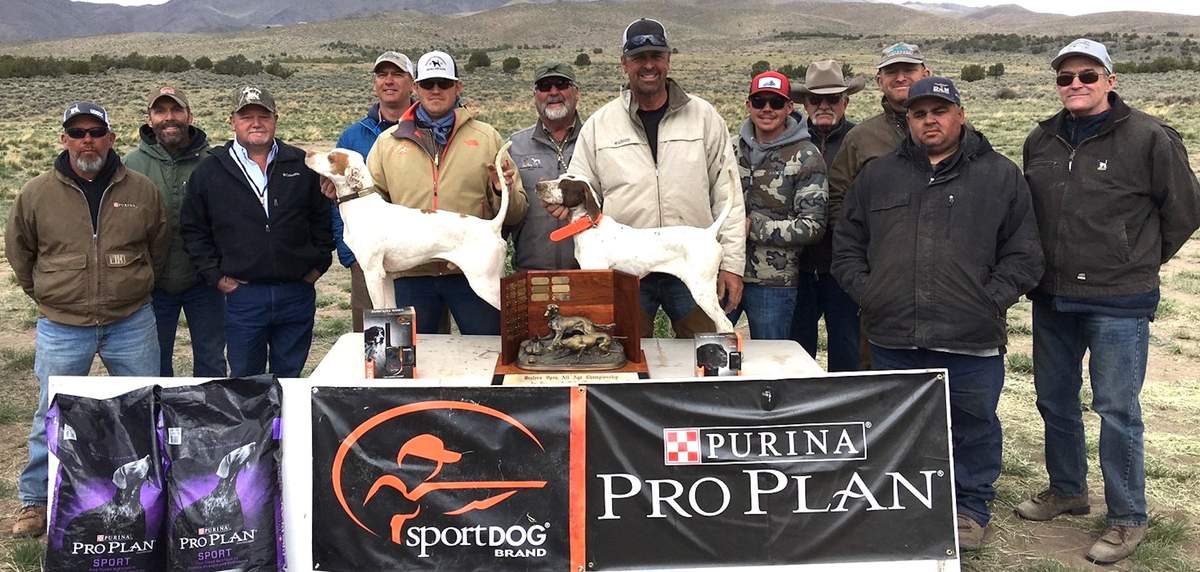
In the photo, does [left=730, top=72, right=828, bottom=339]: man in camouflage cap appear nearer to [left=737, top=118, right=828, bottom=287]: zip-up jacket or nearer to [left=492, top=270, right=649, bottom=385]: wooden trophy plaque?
[left=737, top=118, right=828, bottom=287]: zip-up jacket

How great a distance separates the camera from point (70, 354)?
4.65 m

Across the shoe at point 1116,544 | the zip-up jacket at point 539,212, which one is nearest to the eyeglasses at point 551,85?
the zip-up jacket at point 539,212

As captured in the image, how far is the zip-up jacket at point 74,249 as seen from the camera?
4582 millimetres

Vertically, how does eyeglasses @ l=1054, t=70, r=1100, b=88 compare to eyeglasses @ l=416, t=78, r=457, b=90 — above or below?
below

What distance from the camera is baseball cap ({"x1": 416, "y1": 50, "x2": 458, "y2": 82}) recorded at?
4586 mm

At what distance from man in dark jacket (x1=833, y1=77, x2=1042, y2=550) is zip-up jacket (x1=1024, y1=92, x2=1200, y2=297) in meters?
0.22

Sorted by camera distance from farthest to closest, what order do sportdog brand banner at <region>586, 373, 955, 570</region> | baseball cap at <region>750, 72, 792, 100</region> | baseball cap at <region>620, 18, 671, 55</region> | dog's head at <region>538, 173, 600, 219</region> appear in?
baseball cap at <region>750, 72, 792, 100</region>, baseball cap at <region>620, 18, 671, 55</region>, dog's head at <region>538, 173, 600, 219</region>, sportdog brand banner at <region>586, 373, 955, 570</region>

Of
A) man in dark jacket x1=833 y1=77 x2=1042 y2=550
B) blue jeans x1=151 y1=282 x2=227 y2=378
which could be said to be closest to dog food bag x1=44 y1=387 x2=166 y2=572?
blue jeans x1=151 y1=282 x2=227 y2=378

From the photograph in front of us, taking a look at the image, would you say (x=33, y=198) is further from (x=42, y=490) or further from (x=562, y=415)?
(x=562, y=415)

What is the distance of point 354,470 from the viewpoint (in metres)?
3.95

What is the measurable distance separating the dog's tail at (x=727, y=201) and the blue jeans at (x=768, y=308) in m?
0.55

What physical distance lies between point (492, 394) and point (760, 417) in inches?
46.3

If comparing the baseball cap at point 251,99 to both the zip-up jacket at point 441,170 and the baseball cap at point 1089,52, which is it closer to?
the zip-up jacket at point 441,170

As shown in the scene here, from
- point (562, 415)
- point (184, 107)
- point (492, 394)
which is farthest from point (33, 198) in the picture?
point (562, 415)
